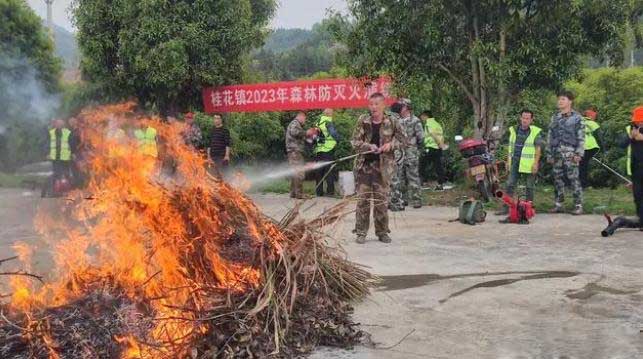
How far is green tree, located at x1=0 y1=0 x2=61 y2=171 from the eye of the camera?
16.2m

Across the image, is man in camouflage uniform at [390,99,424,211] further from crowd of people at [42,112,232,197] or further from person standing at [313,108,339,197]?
crowd of people at [42,112,232,197]

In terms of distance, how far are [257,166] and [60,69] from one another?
5916 mm

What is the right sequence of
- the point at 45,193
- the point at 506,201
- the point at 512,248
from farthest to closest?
the point at 45,193, the point at 506,201, the point at 512,248

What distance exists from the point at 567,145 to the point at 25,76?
12.8 m

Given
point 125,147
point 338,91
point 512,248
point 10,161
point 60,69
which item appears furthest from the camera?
point 10,161

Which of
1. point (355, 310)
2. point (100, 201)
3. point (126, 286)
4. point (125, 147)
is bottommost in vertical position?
point (355, 310)

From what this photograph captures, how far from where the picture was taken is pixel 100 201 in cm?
499

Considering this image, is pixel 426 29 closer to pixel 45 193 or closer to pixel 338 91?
pixel 338 91

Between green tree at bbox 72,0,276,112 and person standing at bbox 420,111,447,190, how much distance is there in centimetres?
516

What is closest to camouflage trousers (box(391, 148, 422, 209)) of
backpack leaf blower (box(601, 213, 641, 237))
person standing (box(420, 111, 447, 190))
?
person standing (box(420, 111, 447, 190))

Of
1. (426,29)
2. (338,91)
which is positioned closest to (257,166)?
(338,91)

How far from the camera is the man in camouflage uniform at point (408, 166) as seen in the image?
1142 centimetres

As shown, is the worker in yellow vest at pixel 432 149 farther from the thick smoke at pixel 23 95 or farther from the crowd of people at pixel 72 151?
the thick smoke at pixel 23 95

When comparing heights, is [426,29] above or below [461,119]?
above
